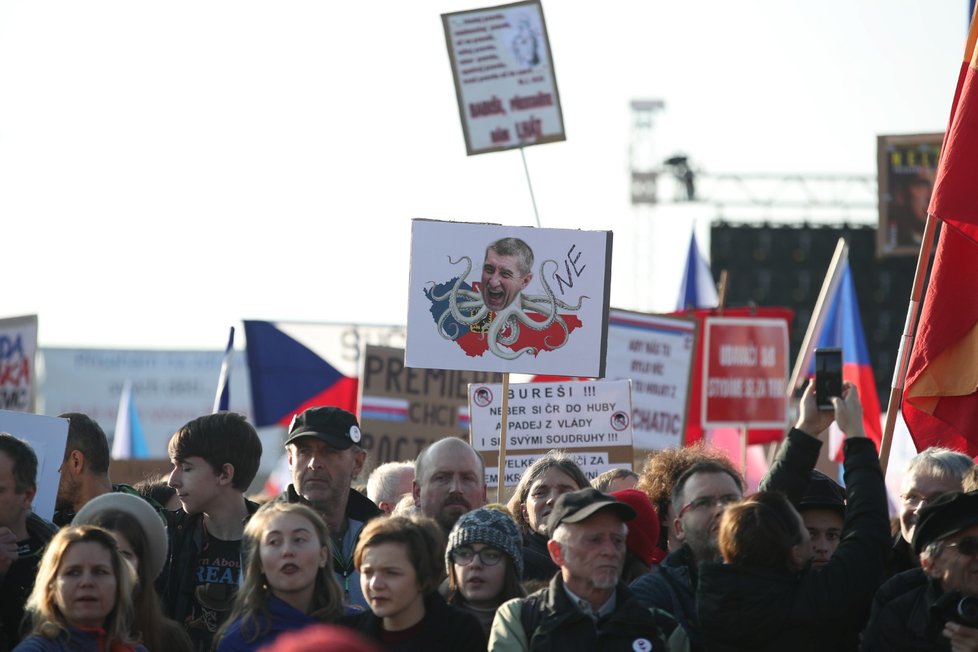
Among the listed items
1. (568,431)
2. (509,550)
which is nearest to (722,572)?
(509,550)

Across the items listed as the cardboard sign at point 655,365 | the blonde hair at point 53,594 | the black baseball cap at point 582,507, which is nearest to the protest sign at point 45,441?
the blonde hair at point 53,594

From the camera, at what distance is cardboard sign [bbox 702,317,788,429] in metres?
13.5

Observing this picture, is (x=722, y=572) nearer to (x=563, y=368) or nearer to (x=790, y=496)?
(x=790, y=496)

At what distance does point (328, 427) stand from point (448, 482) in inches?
19.3

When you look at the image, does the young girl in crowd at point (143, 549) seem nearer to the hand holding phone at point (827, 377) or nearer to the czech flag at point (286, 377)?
the hand holding phone at point (827, 377)

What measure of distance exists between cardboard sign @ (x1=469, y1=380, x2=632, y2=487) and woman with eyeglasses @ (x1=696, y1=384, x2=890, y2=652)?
3.60m

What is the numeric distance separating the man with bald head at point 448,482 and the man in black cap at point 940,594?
176 cm

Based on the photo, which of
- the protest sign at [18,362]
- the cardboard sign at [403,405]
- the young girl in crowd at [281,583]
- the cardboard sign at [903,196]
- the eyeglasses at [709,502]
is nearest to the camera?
the young girl in crowd at [281,583]

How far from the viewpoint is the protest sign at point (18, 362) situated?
10.7m

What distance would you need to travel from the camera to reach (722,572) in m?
4.89

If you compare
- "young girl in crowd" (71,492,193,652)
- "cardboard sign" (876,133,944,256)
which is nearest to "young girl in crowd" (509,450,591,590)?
"young girl in crowd" (71,492,193,652)

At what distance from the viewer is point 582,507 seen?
5008 millimetres

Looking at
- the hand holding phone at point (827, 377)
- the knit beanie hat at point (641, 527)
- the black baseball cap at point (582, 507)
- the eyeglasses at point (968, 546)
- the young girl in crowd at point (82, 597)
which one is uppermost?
the hand holding phone at point (827, 377)

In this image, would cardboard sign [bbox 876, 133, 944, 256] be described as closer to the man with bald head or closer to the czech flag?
the czech flag
